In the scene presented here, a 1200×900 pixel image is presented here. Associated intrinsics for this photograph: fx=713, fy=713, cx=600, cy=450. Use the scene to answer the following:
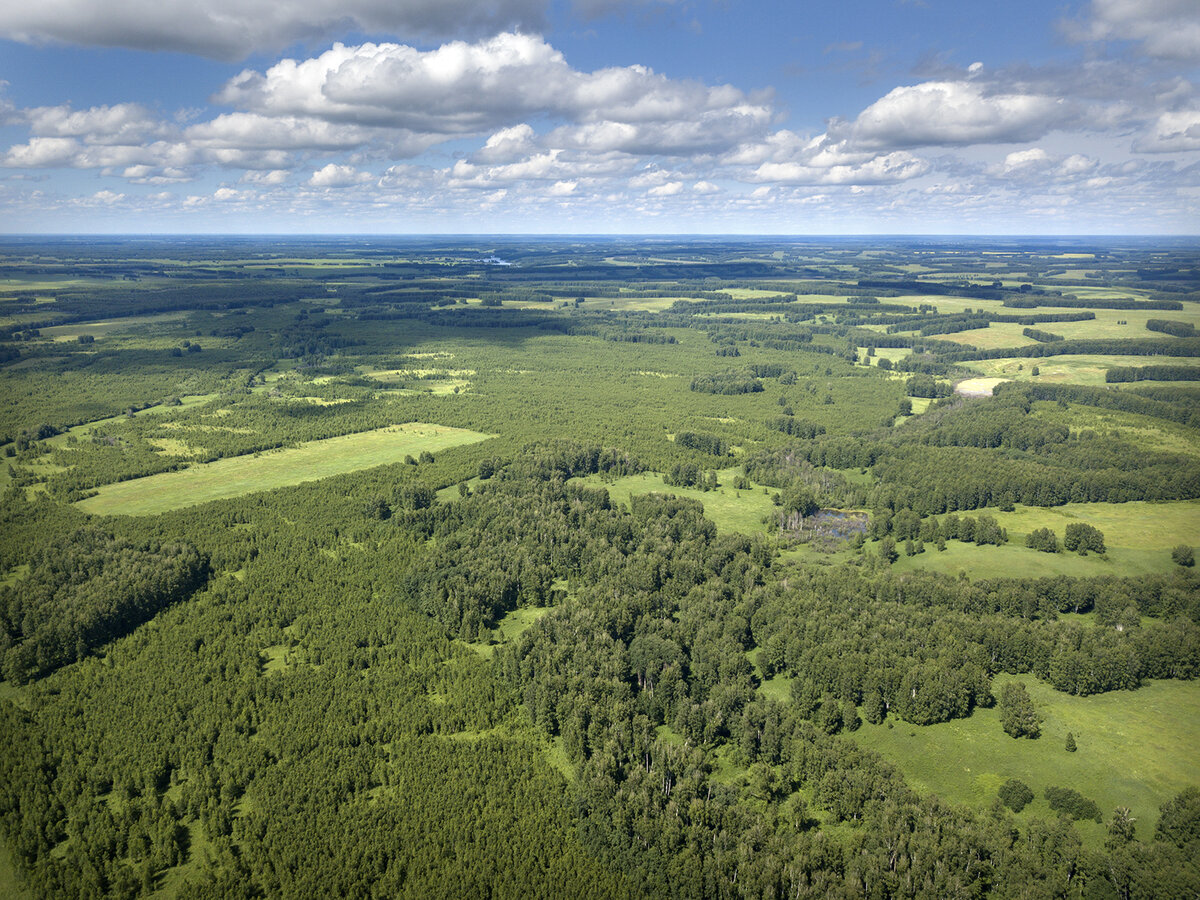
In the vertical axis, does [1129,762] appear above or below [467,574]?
below

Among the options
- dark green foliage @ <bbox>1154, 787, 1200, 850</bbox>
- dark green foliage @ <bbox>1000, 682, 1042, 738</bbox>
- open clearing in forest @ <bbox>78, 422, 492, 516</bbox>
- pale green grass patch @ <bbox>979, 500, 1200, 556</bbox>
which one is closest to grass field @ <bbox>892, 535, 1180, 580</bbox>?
pale green grass patch @ <bbox>979, 500, 1200, 556</bbox>

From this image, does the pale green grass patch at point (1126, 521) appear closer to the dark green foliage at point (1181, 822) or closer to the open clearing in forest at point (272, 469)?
the dark green foliage at point (1181, 822)

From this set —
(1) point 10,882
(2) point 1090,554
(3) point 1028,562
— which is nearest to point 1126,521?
(2) point 1090,554

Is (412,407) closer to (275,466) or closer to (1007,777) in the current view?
(275,466)

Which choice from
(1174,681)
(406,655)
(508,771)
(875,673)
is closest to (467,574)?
(406,655)

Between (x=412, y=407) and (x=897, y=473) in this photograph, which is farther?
(x=412, y=407)
